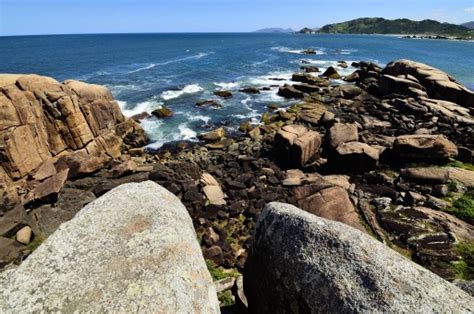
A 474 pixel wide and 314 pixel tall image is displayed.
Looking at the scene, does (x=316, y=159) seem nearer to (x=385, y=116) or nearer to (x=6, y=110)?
(x=385, y=116)

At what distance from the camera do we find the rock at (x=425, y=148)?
898 inches

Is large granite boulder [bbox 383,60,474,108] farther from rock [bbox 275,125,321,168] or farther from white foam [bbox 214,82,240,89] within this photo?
white foam [bbox 214,82,240,89]

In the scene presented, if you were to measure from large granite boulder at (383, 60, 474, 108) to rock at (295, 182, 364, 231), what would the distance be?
2683cm

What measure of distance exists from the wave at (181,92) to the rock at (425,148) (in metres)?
Answer: 32.1

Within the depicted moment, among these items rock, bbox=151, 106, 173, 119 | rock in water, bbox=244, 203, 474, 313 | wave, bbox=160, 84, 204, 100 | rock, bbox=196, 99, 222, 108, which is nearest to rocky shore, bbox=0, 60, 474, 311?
rock in water, bbox=244, 203, 474, 313

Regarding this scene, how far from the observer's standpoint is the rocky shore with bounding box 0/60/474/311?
16203 millimetres

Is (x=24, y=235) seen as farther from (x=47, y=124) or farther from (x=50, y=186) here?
(x=47, y=124)

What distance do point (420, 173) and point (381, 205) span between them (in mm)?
4433

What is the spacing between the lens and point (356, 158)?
2311cm

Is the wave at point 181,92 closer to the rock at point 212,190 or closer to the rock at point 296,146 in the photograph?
the rock at point 296,146

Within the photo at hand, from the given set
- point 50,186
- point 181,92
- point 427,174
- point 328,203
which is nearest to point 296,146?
point 328,203

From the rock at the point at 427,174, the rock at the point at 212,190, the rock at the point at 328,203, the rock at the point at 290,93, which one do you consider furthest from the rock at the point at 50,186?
the rock at the point at 290,93

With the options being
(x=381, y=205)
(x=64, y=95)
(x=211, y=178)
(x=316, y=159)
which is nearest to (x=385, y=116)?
(x=316, y=159)

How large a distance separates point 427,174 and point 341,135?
682 centimetres
